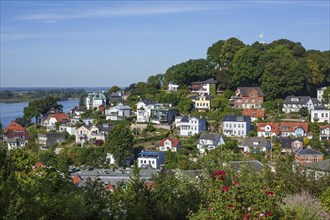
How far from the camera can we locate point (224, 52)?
38.3 m

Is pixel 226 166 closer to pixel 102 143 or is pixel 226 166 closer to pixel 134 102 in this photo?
pixel 102 143

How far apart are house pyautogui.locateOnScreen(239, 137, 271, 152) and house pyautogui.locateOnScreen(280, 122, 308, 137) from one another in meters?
2.17

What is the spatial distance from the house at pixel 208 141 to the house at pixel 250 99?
6562 millimetres

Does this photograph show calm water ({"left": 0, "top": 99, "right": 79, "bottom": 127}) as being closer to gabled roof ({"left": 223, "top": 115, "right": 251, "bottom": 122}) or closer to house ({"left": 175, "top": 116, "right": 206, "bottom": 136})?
house ({"left": 175, "top": 116, "right": 206, "bottom": 136})

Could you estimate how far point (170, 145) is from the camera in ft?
87.0

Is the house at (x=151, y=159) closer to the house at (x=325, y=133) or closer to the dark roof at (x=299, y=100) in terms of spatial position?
the house at (x=325, y=133)

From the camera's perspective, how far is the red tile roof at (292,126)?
90.7 feet

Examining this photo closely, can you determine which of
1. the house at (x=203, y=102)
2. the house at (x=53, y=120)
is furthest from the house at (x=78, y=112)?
the house at (x=203, y=102)

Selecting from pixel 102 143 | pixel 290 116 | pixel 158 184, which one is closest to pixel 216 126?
pixel 290 116

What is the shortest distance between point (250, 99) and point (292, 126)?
5.55 m

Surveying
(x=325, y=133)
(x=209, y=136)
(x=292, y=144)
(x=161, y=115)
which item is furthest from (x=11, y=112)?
(x=325, y=133)

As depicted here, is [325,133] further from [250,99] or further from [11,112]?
[11,112]

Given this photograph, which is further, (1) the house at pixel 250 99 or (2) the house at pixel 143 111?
(1) the house at pixel 250 99

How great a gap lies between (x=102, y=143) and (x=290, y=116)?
12.7 m
